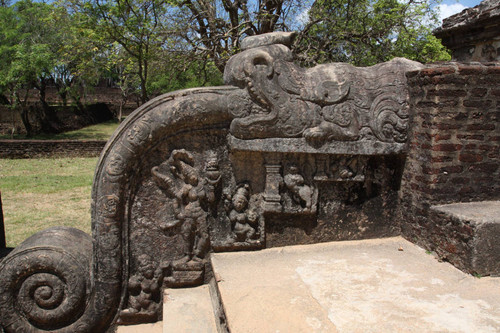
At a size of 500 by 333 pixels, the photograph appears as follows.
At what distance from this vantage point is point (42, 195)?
7613 mm

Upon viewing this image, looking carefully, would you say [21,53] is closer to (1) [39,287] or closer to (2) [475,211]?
(1) [39,287]

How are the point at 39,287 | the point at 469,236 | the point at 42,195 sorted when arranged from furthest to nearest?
the point at 42,195, the point at 39,287, the point at 469,236

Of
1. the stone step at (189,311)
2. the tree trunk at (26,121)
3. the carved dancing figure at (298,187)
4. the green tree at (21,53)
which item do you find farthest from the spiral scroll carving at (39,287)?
the tree trunk at (26,121)

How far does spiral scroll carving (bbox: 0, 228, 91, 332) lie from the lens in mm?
2678

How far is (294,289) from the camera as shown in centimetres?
243

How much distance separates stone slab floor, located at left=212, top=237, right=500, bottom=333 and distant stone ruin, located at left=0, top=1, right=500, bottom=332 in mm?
172

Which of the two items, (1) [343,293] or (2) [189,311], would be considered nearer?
(1) [343,293]

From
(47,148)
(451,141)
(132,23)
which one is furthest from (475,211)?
(47,148)

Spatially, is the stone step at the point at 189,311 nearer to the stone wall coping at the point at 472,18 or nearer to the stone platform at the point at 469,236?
the stone platform at the point at 469,236

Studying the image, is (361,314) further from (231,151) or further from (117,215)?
(117,215)

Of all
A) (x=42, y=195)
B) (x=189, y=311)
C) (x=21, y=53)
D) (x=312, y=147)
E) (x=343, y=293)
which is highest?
(x=21, y=53)

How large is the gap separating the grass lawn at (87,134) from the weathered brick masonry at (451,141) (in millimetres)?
16660

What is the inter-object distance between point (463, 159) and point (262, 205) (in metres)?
1.48

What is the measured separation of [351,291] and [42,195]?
22.6ft
